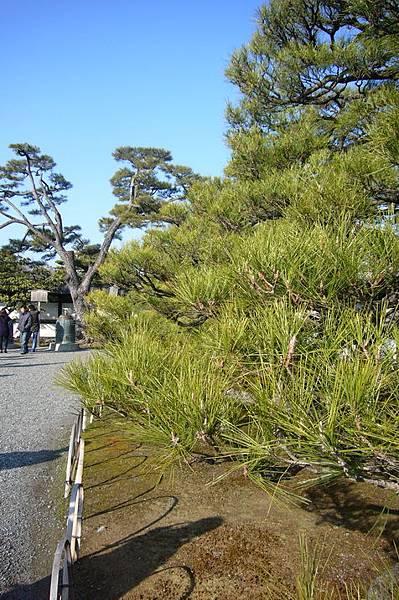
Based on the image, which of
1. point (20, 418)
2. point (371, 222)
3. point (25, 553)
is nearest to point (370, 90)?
point (371, 222)

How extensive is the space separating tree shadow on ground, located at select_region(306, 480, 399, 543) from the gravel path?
159 cm

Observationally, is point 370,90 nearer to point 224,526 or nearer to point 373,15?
point 373,15

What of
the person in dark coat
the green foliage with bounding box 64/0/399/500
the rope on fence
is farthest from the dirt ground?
the person in dark coat

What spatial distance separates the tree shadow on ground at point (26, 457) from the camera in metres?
3.52

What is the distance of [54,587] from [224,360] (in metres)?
0.94

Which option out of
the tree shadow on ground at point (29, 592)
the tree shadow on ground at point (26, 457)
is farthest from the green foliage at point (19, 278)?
the tree shadow on ground at point (29, 592)

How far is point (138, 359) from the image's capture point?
58.1 inches

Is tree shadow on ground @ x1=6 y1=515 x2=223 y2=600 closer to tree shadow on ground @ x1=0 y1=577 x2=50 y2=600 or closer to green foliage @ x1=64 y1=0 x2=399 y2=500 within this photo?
tree shadow on ground @ x1=0 y1=577 x2=50 y2=600

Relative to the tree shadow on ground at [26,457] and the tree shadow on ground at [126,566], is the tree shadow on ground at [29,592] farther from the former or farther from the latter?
the tree shadow on ground at [26,457]

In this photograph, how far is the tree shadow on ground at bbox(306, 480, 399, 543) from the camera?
8.34 ft

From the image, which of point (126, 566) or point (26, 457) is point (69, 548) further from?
point (26, 457)

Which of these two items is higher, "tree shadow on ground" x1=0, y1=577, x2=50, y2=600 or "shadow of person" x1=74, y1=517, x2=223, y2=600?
"shadow of person" x1=74, y1=517, x2=223, y2=600

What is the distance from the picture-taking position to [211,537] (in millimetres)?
2389

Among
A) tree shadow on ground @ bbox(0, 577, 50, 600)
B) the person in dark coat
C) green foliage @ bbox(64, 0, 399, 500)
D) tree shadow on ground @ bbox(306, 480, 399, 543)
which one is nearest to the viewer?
green foliage @ bbox(64, 0, 399, 500)
